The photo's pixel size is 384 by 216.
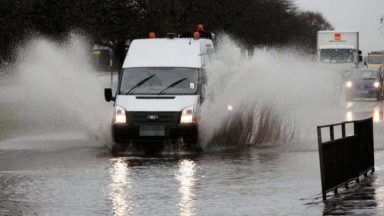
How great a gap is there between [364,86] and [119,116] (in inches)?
1248

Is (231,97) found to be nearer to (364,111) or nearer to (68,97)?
(68,97)

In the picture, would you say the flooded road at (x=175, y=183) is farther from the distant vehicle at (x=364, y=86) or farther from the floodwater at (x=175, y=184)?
the distant vehicle at (x=364, y=86)

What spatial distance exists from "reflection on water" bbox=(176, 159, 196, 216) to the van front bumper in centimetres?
198

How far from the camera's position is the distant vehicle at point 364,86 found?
52.8 meters

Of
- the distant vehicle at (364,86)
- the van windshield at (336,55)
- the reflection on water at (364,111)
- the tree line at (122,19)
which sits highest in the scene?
the tree line at (122,19)

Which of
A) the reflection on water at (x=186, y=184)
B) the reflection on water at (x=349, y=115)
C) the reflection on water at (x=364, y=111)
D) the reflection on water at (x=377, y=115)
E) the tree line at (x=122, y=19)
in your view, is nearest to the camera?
the reflection on water at (x=186, y=184)

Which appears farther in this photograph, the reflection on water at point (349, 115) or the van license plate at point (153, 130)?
the reflection on water at point (349, 115)

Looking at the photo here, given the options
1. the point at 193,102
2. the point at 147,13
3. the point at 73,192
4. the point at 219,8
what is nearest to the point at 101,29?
the point at 147,13

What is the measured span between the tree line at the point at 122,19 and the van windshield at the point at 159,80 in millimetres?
14478

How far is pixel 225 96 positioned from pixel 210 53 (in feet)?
5.84

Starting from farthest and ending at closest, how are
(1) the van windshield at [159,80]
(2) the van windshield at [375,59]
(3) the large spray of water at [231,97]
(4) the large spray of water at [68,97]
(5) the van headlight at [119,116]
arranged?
(2) the van windshield at [375,59]
(4) the large spray of water at [68,97]
(3) the large spray of water at [231,97]
(1) the van windshield at [159,80]
(5) the van headlight at [119,116]

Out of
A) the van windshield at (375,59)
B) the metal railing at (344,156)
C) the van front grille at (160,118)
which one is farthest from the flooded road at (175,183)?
the van windshield at (375,59)

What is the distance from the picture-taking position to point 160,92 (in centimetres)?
2372

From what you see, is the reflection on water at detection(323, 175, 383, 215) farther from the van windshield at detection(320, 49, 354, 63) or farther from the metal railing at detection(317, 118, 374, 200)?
the van windshield at detection(320, 49, 354, 63)
